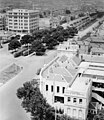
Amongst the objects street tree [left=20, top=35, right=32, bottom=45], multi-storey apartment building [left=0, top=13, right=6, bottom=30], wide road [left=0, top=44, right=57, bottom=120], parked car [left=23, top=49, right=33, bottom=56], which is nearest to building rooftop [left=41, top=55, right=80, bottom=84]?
wide road [left=0, top=44, right=57, bottom=120]

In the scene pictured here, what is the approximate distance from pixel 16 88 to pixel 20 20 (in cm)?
2267

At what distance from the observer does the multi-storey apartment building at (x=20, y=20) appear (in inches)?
1407

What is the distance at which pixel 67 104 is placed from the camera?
11344 millimetres

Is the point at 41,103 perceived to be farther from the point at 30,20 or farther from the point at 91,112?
the point at 30,20

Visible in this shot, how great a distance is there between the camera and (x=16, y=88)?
1497 cm

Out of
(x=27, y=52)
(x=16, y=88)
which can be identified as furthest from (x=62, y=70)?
(x=27, y=52)

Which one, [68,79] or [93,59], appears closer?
[68,79]

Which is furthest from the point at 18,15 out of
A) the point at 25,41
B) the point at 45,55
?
the point at 45,55

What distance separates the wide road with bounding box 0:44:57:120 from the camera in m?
12.0

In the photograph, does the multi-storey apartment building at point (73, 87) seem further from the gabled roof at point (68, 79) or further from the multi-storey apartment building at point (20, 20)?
the multi-storey apartment building at point (20, 20)

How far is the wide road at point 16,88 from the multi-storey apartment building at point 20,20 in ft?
46.5

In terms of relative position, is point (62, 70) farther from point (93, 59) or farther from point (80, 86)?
point (93, 59)

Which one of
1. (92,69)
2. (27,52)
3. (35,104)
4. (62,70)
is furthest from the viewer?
(27,52)

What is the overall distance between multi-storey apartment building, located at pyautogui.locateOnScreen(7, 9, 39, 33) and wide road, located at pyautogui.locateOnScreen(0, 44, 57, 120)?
14.2m
